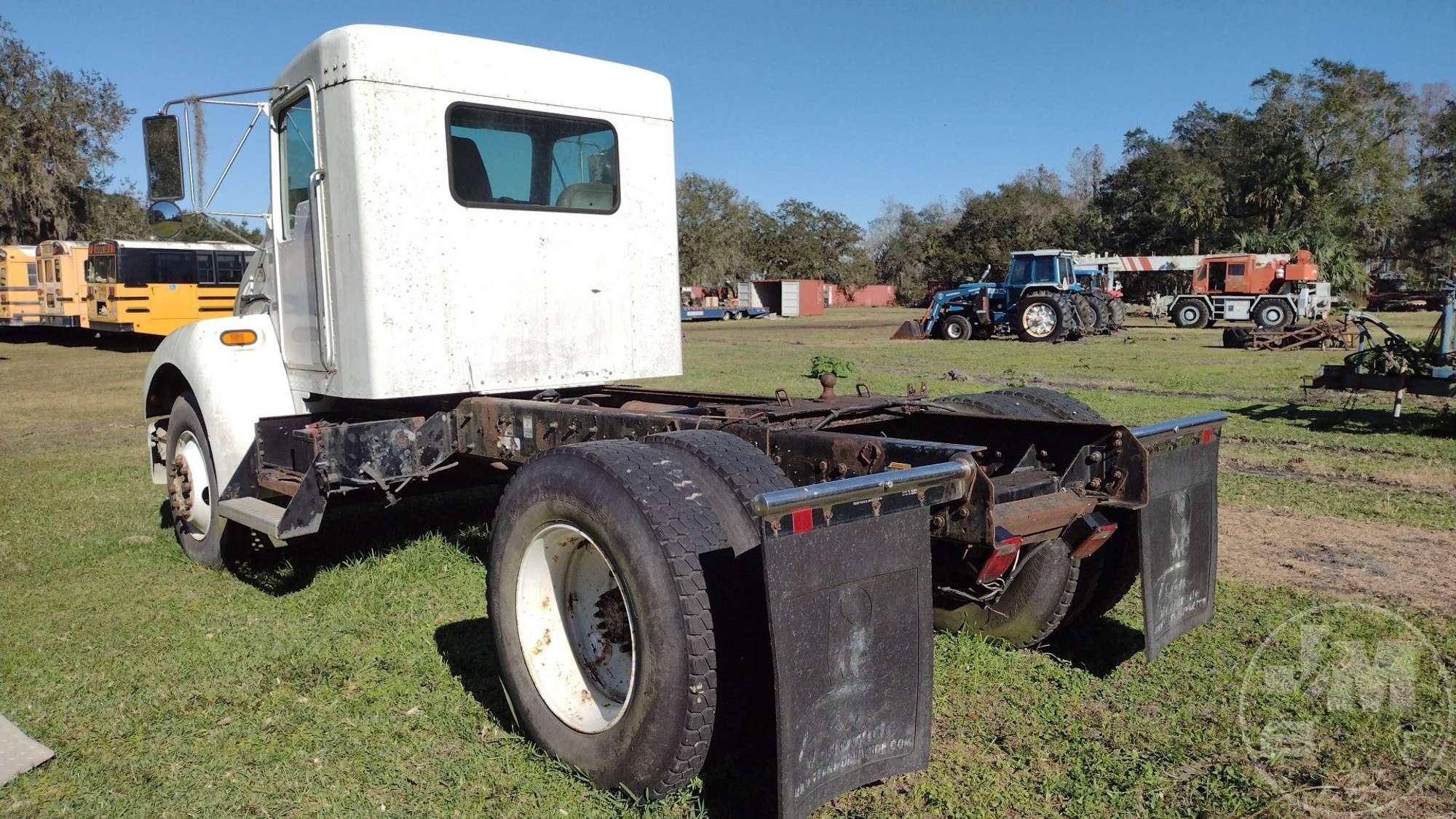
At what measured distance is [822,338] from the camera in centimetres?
3022

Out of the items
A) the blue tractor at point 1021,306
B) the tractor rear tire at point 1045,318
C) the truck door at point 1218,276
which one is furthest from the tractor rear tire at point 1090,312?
the truck door at point 1218,276

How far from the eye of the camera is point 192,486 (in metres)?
5.87

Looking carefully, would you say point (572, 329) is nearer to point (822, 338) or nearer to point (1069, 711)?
point (1069, 711)

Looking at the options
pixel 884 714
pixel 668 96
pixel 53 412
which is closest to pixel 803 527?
pixel 884 714

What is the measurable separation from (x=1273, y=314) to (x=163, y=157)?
107 ft

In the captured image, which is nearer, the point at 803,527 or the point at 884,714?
the point at 803,527

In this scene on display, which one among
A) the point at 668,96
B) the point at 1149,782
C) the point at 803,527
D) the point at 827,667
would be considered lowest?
the point at 1149,782

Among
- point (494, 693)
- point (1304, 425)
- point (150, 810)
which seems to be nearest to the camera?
point (150, 810)

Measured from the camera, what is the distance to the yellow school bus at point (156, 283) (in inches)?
1006

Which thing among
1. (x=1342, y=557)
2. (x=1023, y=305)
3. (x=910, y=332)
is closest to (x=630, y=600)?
(x=1342, y=557)

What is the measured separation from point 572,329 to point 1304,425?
8800 millimetres

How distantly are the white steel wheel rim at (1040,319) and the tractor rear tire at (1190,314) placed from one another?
9044 mm

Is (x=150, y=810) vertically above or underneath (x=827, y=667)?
underneath

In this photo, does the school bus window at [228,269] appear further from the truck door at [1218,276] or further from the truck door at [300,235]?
the truck door at [1218,276]
